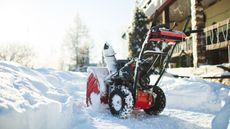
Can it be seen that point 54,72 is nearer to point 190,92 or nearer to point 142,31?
point 190,92

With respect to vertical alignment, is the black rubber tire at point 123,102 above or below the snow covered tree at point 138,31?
below

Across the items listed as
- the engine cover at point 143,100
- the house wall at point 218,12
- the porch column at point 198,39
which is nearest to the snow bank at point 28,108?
the engine cover at point 143,100

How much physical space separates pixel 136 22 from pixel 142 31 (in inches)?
30.6

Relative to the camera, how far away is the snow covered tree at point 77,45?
37.3 m

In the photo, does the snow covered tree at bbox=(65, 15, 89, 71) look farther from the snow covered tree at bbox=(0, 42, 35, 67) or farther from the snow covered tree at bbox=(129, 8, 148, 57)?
the snow covered tree at bbox=(129, 8, 148, 57)

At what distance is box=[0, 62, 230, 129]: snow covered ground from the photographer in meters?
3.91

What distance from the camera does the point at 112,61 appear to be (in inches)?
259

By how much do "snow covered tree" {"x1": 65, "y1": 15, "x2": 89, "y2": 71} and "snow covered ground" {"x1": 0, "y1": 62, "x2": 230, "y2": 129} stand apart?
28049 mm

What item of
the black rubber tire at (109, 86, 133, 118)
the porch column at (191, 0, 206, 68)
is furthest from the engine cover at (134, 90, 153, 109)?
the porch column at (191, 0, 206, 68)

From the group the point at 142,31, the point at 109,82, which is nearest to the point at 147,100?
the point at 109,82

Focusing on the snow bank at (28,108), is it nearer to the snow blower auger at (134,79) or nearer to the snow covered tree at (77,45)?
the snow blower auger at (134,79)

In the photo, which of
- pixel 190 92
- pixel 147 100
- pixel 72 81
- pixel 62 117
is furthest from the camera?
pixel 72 81

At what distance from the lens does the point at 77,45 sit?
37.9 m

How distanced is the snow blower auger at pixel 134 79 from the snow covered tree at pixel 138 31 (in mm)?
13900
